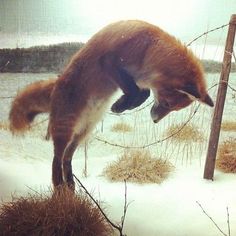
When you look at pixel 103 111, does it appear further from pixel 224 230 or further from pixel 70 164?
pixel 224 230

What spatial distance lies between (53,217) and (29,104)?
1.42ft

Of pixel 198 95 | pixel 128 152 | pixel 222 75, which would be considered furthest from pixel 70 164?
pixel 222 75

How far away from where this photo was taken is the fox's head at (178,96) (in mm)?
1452

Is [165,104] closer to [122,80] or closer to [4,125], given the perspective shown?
[122,80]

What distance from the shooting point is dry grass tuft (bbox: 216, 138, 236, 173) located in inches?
74.4

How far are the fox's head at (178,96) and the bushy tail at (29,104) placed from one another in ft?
1.25

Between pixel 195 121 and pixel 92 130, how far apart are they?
45cm

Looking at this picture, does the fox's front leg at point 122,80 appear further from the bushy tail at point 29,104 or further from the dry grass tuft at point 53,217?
the dry grass tuft at point 53,217

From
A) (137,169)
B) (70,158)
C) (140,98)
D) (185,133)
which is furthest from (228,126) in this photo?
(70,158)

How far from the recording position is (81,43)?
5.25 ft

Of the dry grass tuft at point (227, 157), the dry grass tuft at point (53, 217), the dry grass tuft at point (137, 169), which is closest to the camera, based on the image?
the dry grass tuft at point (53, 217)

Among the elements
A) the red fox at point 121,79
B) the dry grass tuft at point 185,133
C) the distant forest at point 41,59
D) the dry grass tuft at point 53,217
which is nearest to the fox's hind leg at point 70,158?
the red fox at point 121,79

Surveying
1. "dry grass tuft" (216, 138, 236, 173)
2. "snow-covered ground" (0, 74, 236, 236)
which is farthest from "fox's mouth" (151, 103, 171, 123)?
"dry grass tuft" (216, 138, 236, 173)

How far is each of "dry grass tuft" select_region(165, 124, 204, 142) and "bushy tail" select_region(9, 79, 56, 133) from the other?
1.64 ft
